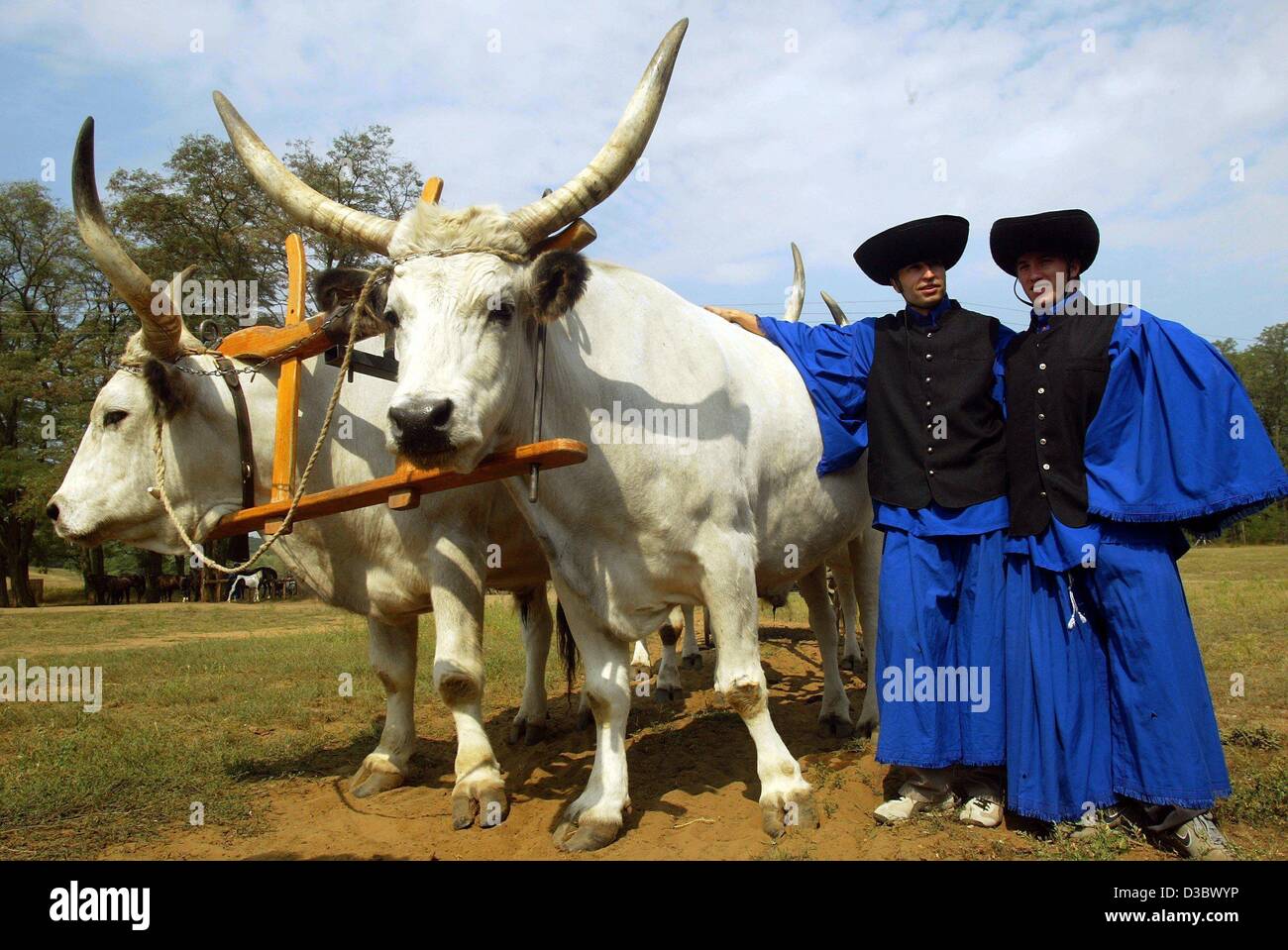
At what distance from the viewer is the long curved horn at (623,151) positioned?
3568 mm

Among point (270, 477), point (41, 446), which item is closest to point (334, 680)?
point (270, 477)

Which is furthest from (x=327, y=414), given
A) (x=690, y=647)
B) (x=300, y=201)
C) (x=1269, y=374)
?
(x=1269, y=374)

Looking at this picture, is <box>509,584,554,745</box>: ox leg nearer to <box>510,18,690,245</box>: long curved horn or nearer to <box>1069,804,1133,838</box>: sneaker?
<box>510,18,690,245</box>: long curved horn

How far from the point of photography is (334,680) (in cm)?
848

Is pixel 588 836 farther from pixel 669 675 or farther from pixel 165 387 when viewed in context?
pixel 669 675

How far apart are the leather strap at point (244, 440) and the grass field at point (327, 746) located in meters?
1.68

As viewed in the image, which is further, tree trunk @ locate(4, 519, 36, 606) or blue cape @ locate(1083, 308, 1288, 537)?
tree trunk @ locate(4, 519, 36, 606)

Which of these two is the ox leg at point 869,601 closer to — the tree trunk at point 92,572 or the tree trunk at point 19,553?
the tree trunk at point 19,553

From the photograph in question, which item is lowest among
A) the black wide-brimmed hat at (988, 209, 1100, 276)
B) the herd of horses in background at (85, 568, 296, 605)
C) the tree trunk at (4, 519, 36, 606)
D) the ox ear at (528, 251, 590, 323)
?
the herd of horses in background at (85, 568, 296, 605)

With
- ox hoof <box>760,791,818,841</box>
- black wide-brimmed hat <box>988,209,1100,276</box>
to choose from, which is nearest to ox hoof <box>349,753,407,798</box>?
ox hoof <box>760,791,818,841</box>

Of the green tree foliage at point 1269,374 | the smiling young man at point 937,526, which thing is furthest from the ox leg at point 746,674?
the green tree foliage at point 1269,374

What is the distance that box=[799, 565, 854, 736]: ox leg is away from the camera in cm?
599

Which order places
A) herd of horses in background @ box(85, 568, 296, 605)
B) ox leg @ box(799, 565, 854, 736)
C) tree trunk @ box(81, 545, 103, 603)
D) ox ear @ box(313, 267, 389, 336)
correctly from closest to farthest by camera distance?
ox ear @ box(313, 267, 389, 336) < ox leg @ box(799, 565, 854, 736) < herd of horses in background @ box(85, 568, 296, 605) < tree trunk @ box(81, 545, 103, 603)

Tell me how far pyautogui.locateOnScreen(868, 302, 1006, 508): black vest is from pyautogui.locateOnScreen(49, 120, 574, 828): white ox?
2062 millimetres
